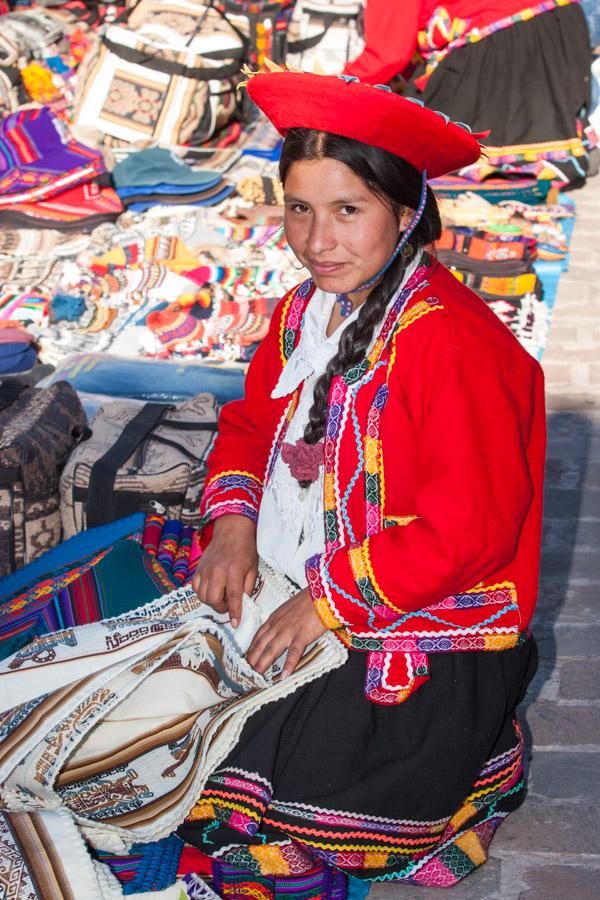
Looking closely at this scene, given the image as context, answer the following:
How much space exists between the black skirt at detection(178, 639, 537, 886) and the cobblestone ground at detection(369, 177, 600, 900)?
0.23 meters

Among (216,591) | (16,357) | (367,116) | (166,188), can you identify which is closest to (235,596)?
(216,591)

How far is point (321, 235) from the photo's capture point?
201 cm

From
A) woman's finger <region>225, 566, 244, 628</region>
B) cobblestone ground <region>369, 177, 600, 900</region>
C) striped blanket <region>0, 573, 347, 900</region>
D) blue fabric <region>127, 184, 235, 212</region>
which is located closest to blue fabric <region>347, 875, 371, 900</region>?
cobblestone ground <region>369, 177, 600, 900</region>

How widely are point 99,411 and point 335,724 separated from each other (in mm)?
1649

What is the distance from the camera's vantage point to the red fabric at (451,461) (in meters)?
1.89

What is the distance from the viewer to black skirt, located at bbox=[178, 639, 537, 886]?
209cm

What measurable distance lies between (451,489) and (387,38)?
5820 millimetres

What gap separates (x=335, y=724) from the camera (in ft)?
6.88

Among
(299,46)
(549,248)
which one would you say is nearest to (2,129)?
(299,46)

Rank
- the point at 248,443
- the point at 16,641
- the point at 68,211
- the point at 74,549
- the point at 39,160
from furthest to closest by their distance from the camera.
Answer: the point at 39,160 < the point at 68,211 < the point at 74,549 < the point at 248,443 < the point at 16,641

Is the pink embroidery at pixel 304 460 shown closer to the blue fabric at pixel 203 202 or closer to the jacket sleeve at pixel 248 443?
the jacket sleeve at pixel 248 443

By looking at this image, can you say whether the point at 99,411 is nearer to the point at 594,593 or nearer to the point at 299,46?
the point at 594,593

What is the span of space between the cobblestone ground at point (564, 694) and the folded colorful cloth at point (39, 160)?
295 cm

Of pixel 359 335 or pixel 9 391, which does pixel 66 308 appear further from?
pixel 359 335
